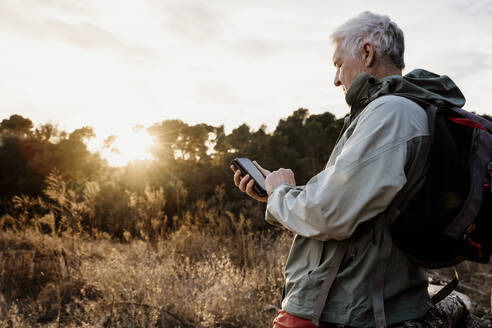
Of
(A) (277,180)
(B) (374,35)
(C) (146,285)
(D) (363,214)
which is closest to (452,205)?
(D) (363,214)

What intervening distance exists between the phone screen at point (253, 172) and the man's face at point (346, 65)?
0.59 meters

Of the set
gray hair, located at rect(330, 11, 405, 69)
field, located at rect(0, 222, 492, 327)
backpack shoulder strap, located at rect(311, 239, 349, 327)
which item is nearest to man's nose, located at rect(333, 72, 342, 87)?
gray hair, located at rect(330, 11, 405, 69)

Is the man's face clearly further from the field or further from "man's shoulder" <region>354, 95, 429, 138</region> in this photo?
the field

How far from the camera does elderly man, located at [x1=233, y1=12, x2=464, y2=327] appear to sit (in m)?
1.19

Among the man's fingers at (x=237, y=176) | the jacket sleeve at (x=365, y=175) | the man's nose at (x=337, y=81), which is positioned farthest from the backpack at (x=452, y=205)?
the man's fingers at (x=237, y=176)

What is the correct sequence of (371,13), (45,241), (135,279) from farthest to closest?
(45,241) → (135,279) → (371,13)

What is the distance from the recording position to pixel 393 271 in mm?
1298

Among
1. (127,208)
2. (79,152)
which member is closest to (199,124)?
(79,152)

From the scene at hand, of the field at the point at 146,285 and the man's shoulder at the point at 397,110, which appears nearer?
the man's shoulder at the point at 397,110

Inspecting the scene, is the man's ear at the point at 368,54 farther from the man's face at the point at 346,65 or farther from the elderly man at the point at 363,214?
the elderly man at the point at 363,214

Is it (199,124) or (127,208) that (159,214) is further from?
(199,124)

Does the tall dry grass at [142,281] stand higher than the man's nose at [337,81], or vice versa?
the man's nose at [337,81]

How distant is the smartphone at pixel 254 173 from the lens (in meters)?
1.74

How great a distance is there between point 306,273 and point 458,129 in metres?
0.76
